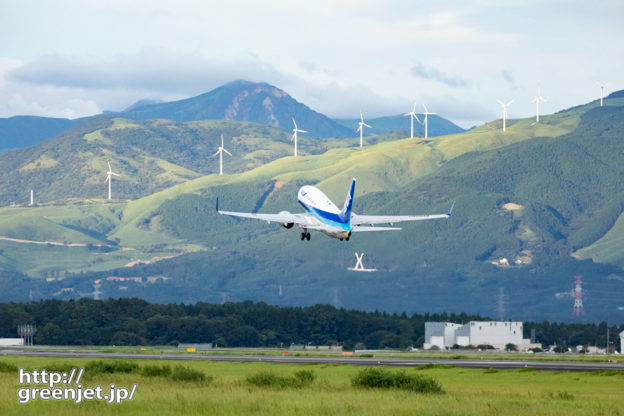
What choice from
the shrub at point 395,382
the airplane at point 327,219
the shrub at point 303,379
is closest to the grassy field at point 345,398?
the shrub at point 303,379

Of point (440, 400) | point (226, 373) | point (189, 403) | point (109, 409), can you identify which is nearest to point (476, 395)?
point (440, 400)

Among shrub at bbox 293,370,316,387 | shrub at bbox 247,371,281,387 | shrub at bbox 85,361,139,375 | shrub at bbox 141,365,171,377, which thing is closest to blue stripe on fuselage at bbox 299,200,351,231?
shrub at bbox 85,361,139,375

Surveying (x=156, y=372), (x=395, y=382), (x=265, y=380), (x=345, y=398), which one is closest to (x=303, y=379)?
(x=265, y=380)

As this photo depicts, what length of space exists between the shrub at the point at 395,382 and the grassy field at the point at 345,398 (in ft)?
5.66

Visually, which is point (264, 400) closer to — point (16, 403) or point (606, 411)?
point (16, 403)

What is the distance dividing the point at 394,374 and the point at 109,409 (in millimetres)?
38899

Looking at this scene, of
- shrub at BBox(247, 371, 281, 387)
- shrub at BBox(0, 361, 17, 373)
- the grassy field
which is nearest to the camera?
the grassy field

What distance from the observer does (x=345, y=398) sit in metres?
99.2

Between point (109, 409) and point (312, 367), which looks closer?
point (109, 409)

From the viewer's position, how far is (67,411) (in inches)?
3342

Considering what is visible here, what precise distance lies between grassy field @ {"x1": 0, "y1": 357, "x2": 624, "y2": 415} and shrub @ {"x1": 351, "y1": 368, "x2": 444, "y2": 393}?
67.9 inches

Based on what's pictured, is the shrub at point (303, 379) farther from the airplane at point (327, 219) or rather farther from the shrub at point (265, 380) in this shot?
the airplane at point (327, 219)

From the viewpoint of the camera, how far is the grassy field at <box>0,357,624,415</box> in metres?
87.7

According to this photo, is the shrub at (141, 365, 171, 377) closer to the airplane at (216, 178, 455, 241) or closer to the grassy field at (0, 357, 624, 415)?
the grassy field at (0, 357, 624, 415)
